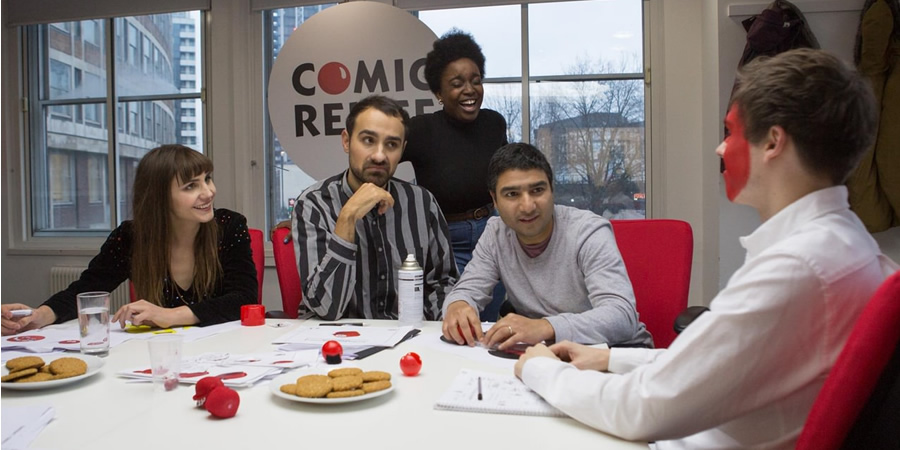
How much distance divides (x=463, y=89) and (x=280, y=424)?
1783 millimetres

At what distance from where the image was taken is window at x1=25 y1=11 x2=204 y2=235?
13.9ft

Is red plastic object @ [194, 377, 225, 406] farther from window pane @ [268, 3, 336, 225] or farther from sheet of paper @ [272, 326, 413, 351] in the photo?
window pane @ [268, 3, 336, 225]

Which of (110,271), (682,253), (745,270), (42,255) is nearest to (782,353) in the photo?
(745,270)

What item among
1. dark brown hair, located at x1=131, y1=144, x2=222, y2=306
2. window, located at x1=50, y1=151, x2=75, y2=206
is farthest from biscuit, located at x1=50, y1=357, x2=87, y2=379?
window, located at x1=50, y1=151, x2=75, y2=206

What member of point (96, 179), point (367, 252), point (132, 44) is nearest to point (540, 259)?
point (367, 252)

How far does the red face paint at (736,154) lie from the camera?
91 centimetres

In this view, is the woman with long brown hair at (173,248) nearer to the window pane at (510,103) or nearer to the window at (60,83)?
the window pane at (510,103)

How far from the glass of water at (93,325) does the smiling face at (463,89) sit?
4.92ft

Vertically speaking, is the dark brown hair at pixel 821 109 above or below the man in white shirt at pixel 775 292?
above

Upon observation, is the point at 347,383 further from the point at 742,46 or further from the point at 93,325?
the point at 742,46

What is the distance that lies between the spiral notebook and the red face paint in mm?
441

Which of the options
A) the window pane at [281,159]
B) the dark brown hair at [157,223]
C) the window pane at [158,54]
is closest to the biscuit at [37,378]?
the dark brown hair at [157,223]

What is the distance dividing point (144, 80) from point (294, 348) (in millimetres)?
3535

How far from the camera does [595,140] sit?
12.3 ft
